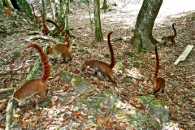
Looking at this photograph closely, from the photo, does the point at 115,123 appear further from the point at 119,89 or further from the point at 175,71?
the point at 175,71

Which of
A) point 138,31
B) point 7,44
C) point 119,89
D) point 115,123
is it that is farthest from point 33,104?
point 138,31

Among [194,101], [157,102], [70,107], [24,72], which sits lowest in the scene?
[194,101]

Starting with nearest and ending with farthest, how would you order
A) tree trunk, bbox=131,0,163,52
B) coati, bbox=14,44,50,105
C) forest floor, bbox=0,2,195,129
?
coati, bbox=14,44,50,105
forest floor, bbox=0,2,195,129
tree trunk, bbox=131,0,163,52

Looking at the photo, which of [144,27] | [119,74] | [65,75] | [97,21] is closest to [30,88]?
[65,75]

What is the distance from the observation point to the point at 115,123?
3.66 m

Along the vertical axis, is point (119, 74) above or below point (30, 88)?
below

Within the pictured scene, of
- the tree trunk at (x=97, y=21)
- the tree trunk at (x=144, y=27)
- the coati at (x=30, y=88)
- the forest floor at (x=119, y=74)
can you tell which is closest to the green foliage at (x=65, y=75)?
the forest floor at (x=119, y=74)

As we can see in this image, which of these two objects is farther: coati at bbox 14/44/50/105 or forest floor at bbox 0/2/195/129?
forest floor at bbox 0/2/195/129

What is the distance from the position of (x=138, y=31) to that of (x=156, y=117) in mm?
4735

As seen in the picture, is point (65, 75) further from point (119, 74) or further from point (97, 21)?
point (97, 21)

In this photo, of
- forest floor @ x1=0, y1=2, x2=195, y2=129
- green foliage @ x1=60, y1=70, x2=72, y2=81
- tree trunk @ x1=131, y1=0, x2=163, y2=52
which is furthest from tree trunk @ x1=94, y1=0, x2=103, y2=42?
green foliage @ x1=60, y1=70, x2=72, y2=81

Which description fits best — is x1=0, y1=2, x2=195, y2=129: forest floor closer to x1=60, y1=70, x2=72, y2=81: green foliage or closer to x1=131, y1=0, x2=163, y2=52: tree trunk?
x1=60, y1=70, x2=72, y2=81: green foliage

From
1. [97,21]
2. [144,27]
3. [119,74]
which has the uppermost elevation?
[97,21]

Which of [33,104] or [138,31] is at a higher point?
[138,31]
